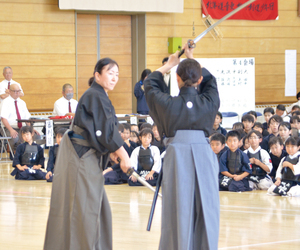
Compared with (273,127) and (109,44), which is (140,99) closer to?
(109,44)

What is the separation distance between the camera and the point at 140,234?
11.6ft

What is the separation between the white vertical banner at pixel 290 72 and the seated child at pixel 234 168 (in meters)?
6.02

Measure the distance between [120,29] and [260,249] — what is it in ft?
25.1

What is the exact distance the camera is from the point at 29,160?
6223mm

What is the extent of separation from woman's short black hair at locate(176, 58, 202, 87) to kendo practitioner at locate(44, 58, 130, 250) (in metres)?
0.46

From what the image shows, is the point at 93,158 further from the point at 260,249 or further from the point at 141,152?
the point at 141,152

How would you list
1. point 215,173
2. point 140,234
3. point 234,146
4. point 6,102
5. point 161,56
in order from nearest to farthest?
point 215,173 < point 140,234 < point 234,146 < point 6,102 < point 161,56

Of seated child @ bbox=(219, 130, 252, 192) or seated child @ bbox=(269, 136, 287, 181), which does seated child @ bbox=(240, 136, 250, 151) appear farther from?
seated child @ bbox=(219, 130, 252, 192)

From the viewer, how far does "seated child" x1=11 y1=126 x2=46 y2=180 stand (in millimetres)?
6160

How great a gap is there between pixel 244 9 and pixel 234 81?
227 cm

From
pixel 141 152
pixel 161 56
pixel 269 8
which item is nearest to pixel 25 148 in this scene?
pixel 141 152

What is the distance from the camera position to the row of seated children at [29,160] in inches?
242


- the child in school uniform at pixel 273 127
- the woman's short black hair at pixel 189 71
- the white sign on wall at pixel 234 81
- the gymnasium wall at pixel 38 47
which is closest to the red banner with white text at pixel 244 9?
the white sign on wall at pixel 234 81

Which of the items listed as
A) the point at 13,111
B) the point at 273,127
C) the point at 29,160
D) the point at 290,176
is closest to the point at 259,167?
the point at 290,176
